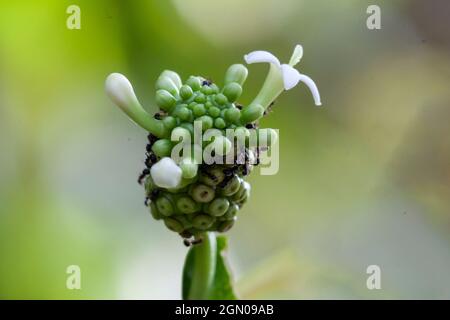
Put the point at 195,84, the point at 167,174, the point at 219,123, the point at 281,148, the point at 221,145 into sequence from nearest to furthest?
the point at 167,174 → the point at 221,145 → the point at 219,123 → the point at 195,84 → the point at 281,148

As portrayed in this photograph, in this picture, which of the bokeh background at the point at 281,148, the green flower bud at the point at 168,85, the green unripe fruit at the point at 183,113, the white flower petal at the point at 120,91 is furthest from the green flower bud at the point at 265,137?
the bokeh background at the point at 281,148

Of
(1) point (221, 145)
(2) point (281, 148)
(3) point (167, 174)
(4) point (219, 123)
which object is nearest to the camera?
(3) point (167, 174)

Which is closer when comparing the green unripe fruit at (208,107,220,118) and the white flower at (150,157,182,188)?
the white flower at (150,157,182,188)

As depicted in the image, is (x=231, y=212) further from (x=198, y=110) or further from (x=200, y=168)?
(x=198, y=110)

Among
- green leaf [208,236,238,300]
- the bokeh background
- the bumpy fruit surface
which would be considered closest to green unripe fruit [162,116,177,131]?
the bumpy fruit surface

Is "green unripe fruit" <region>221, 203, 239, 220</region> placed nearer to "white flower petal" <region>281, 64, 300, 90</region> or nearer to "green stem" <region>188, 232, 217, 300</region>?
"green stem" <region>188, 232, 217, 300</region>

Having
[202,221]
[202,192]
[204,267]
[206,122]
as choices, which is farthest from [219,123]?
[204,267]

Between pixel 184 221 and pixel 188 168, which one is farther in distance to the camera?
pixel 184 221

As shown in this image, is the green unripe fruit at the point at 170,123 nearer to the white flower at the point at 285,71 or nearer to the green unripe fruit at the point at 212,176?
the green unripe fruit at the point at 212,176
